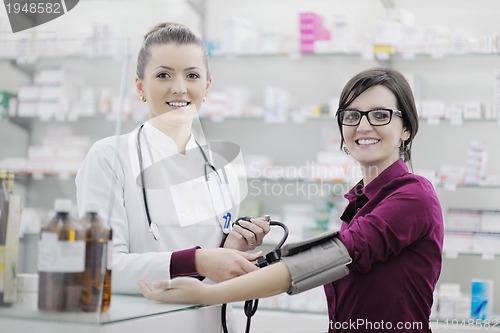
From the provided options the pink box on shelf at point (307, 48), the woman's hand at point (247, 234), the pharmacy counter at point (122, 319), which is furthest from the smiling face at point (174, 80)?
the pink box on shelf at point (307, 48)

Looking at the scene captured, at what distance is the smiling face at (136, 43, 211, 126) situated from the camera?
2043 mm

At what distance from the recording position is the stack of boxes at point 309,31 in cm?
468

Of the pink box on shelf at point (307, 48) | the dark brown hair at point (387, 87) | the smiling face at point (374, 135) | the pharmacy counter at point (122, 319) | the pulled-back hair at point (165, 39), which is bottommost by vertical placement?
the pharmacy counter at point (122, 319)

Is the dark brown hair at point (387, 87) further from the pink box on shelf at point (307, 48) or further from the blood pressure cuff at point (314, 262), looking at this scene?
the pink box on shelf at point (307, 48)

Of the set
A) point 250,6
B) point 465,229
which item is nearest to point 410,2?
point 250,6

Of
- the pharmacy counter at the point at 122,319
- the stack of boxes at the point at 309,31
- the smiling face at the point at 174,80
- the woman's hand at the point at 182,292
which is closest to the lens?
the pharmacy counter at the point at 122,319

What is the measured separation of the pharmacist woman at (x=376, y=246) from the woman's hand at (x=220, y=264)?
0.07 m

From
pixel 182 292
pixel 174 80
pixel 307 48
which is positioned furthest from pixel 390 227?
pixel 307 48

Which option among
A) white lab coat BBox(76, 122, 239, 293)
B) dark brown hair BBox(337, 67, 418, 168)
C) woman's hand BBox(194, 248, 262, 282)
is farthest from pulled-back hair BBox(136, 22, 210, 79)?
woman's hand BBox(194, 248, 262, 282)

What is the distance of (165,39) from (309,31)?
2805 millimetres

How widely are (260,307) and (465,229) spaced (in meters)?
1.41

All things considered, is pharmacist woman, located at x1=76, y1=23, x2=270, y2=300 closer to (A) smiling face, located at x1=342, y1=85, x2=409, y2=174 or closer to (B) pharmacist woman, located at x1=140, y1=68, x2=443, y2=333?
(B) pharmacist woman, located at x1=140, y1=68, x2=443, y2=333

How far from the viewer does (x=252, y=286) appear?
1598 millimetres

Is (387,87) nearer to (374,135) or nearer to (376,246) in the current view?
(374,135)
